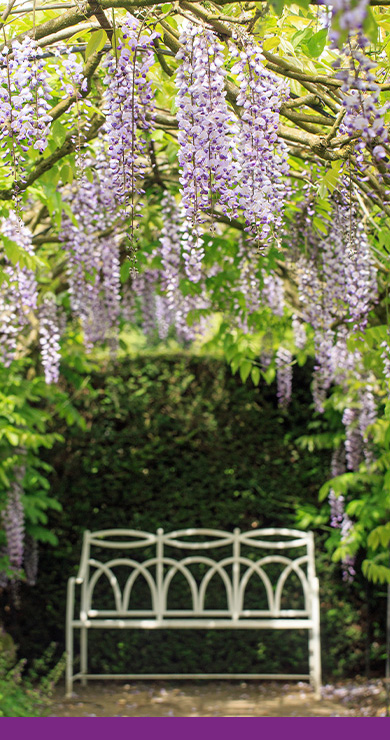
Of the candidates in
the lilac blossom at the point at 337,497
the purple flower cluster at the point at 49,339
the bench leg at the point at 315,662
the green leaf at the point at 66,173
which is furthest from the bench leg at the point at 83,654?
the green leaf at the point at 66,173

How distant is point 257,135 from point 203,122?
20 cm

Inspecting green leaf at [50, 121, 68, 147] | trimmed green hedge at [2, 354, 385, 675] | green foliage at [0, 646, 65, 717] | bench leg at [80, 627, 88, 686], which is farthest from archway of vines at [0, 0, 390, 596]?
bench leg at [80, 627, 88, 686]

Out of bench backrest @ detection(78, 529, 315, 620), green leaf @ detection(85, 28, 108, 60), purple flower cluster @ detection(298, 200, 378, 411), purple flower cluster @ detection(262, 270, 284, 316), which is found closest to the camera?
green leaf @ detection(85, 28, 108, 60)

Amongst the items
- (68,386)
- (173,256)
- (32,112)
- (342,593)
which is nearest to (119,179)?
(32,112)

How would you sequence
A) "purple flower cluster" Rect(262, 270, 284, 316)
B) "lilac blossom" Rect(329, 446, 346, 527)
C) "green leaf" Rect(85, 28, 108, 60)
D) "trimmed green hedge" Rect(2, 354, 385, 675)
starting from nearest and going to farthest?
"green leaf" Rect(85, 28, 108, 60) → "purple flower cluster" Rect(262, 270, 284, 316) → "lilac blossom" Rect(329, 446, 346, 527) → "trimmed green hedge" Rect(2, 354, 385, 675)

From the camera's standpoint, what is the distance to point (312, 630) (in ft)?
16.1

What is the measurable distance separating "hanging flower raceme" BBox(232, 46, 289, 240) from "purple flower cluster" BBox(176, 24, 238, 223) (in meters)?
0.04

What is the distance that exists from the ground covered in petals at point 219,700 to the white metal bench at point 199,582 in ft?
0.38

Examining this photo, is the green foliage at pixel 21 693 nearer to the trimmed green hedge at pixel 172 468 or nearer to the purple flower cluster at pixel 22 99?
the trimmed green hedge at pixel 172 468

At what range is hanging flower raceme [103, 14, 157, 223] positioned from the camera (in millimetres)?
2094

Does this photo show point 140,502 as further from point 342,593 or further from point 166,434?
point 342,593

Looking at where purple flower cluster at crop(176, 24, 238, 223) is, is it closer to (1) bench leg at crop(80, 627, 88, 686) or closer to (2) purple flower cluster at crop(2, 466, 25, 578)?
(2) purple flower cluster at crop(2, 466, 25, 578)

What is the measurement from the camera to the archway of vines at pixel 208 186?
2.05m

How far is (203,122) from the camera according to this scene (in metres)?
2.07
